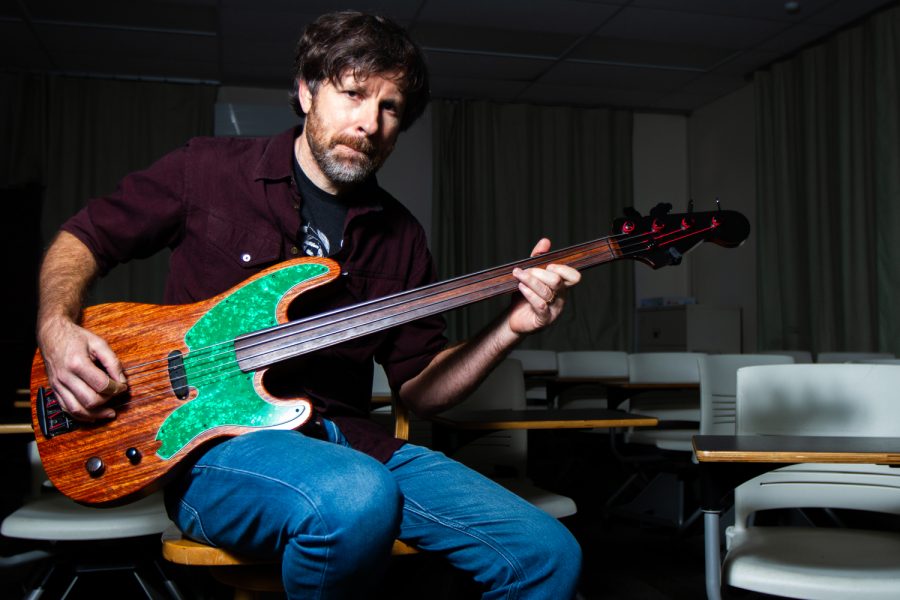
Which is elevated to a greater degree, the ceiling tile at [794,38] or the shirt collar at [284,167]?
the ceiling tile at [794,38]

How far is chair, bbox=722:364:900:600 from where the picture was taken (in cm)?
145

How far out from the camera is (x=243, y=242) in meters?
1.40

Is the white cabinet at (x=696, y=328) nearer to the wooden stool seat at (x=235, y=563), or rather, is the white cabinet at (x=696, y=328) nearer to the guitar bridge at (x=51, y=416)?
the wooden stool seat at (x=235, y=563)

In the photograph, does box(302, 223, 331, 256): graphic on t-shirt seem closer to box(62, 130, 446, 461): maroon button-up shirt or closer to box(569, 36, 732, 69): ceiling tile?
box(62, 130, 446, 461): maroon button-up shirt

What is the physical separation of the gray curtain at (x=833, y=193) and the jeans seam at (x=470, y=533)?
14.2 feet

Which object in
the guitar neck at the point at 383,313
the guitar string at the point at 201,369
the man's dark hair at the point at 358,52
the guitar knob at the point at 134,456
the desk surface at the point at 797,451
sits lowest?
the desk surface at the point at 797,451

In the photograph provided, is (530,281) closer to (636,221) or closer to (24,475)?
(636,221)

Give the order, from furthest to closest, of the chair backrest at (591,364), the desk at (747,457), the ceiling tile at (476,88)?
1. the ceiling tile at (476,88)
2. the chair backrest at (591,364)
3. the desk at (747,457)

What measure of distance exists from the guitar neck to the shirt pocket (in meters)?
0.23

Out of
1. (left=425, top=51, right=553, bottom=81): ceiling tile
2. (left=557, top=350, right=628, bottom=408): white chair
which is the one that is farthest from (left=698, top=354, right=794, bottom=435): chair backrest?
(left=425, top=51, right=553, bottom=81): ceiling tile

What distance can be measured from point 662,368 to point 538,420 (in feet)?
6.14

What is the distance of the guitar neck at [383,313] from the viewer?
3.90 ft

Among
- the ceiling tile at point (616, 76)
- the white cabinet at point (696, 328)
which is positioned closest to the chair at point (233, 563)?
the white cabinet at point (696, 328)

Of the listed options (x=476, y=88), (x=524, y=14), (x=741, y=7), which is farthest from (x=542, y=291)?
(x=476, y=88)
